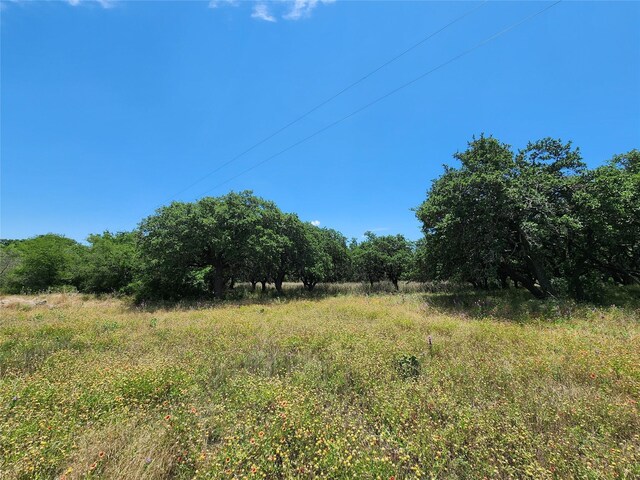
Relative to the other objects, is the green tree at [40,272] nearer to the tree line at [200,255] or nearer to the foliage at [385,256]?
the tree line at [200,255]

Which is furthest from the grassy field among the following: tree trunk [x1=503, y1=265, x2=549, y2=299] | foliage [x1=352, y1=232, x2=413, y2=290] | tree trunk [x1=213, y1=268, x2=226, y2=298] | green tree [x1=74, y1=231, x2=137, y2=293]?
foliage [x1=352, y1=232, x2=413, y2=290]

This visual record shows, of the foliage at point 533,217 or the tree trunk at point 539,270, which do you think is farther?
the tree trunk at point 539,270

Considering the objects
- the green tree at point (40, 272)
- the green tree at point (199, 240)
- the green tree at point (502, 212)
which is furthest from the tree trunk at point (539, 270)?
the green tree at point (40, 272)

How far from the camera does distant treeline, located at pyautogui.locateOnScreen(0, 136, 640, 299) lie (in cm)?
1235

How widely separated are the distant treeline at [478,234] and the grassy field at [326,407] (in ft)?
21.4

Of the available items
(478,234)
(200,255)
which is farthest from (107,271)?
(478,234)

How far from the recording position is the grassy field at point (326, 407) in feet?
9.60

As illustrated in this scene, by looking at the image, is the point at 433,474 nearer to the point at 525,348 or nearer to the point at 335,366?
the point at 335,366

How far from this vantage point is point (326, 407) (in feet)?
14.0

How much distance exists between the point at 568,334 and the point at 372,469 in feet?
25.8

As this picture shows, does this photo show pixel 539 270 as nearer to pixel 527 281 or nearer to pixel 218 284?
pixel 527 281

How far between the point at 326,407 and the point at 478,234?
41.2 ft

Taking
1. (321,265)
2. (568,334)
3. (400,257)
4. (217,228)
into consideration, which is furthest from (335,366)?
(400,257)

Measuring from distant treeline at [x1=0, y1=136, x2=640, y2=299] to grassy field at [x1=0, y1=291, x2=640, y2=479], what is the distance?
6.52m
